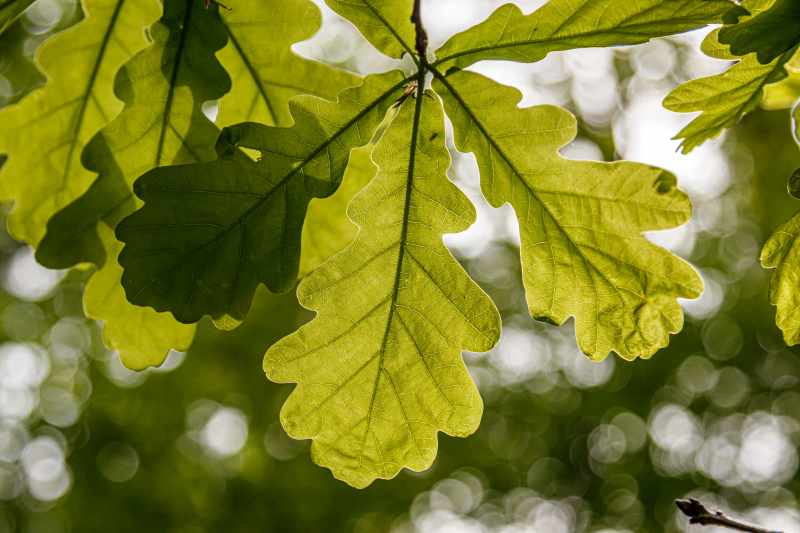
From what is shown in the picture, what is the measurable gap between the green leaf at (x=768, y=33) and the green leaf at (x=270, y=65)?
2.49 ft

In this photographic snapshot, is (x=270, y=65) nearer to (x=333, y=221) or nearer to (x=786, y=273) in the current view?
(x=333, y=221)

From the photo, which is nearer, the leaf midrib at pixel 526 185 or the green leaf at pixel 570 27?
the green leaf at pixel 570 27

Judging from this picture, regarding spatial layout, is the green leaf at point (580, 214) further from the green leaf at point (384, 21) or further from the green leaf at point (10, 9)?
the green leaf at point (10, 9)

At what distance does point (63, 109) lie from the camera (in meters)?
1.82

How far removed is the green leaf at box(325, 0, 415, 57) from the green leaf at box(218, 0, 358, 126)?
0.94 feet

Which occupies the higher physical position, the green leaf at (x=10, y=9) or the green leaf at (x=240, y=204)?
the green leaf at (x=10, y=9)

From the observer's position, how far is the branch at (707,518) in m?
1.07

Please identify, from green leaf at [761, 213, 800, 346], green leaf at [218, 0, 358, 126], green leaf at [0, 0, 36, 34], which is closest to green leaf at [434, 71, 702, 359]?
green leaf at [761, 213, 800, 346]

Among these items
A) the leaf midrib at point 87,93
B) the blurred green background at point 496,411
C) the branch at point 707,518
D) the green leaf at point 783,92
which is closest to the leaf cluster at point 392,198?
the leaf midrib at point 87,93

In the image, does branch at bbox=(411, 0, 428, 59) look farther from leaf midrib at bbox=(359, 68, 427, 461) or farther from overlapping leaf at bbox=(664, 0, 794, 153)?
overlapping leaf at bbox=(664, 0, 794, 153)

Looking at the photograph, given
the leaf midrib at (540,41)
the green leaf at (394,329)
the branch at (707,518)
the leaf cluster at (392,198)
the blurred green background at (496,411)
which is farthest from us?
the blurred green background at (496,411)

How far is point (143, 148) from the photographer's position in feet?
5.42

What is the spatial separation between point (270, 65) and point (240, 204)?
0.46m

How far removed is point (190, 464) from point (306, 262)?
7.71m
